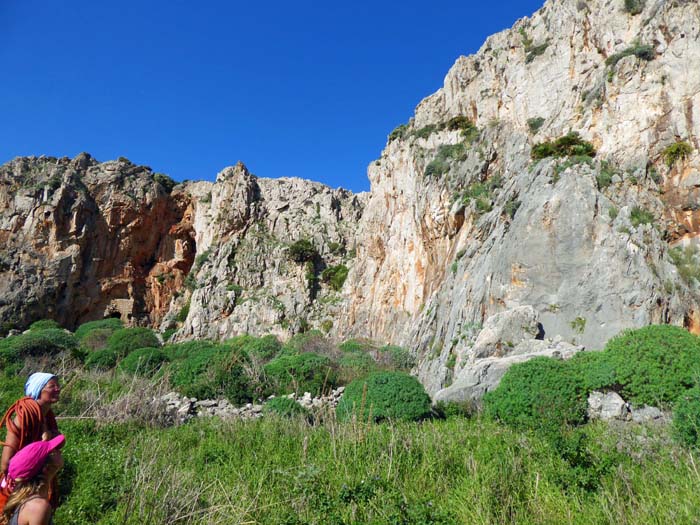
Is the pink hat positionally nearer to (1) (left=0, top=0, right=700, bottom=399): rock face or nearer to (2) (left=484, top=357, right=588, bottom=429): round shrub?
(2) (left=484, top=357, right=588, bottom=429): round shrub

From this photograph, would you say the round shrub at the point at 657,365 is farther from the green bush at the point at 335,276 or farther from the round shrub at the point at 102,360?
the green bush at the point at 335,276

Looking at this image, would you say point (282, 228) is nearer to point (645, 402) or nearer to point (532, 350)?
point (532, 350)

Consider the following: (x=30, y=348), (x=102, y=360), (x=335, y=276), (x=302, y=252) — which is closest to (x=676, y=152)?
(x=102, y=360)

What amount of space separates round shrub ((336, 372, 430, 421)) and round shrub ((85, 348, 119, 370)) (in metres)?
12.2

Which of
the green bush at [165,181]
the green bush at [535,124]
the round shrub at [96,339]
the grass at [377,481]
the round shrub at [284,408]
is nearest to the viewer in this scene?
the grass at [377,481]

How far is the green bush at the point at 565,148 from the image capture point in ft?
53.0

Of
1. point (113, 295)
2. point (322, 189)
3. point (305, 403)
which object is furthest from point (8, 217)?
point (305, 403)

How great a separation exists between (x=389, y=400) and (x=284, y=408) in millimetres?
2330

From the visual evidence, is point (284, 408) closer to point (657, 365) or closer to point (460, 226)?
point (657, 365)

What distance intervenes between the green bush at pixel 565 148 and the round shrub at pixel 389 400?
12873mm

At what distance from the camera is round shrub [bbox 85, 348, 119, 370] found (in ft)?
52.0

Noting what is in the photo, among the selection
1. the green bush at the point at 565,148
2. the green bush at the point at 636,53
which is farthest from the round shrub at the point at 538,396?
the green bush at the point at 636,53

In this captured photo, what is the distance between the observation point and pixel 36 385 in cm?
338

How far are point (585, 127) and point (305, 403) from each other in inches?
641
